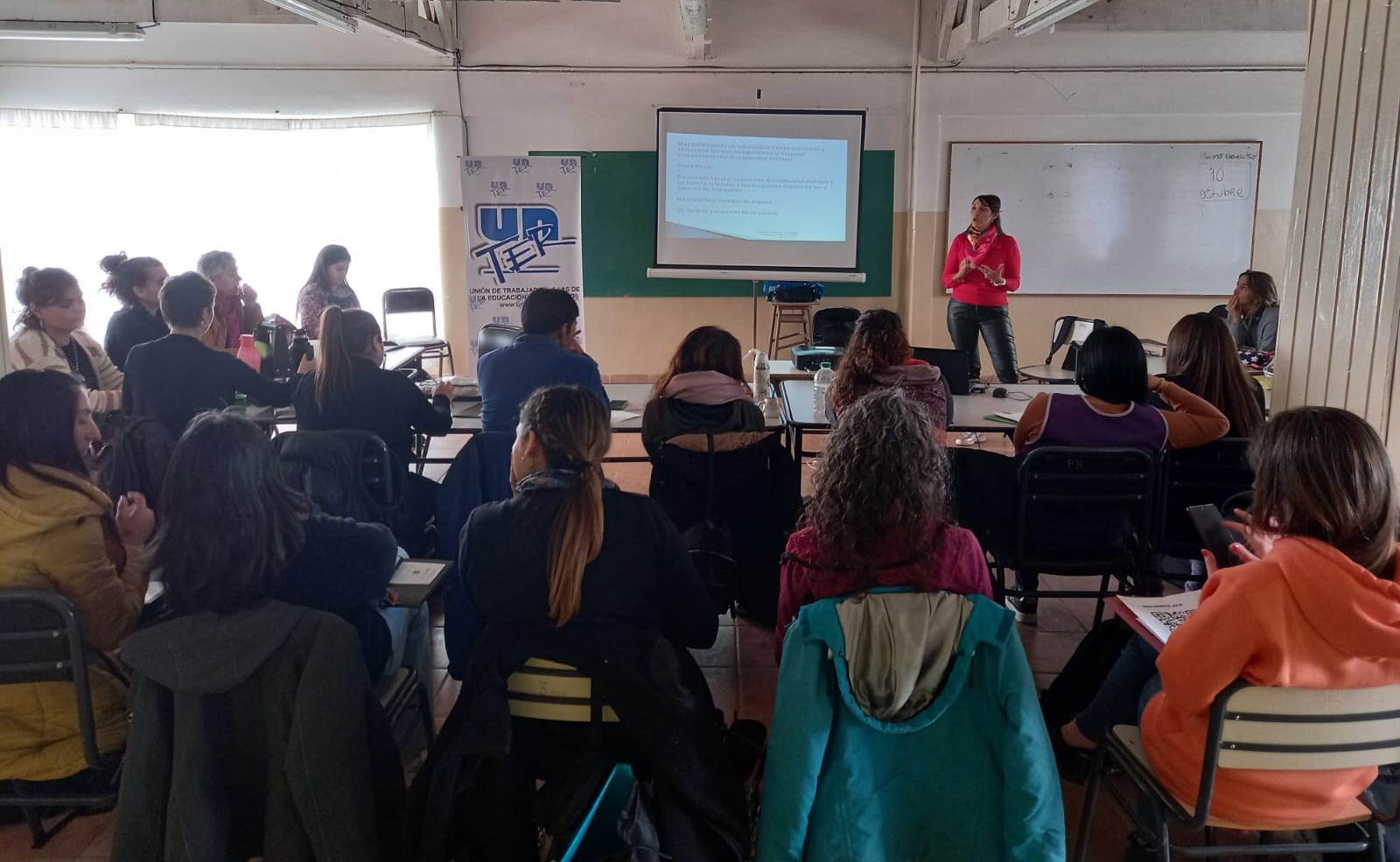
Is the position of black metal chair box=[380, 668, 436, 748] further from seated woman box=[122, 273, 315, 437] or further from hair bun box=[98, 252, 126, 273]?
hair bun box=[98, 252, 126, 273]

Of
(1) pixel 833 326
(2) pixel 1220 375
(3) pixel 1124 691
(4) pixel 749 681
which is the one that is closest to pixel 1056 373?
(1) pixel 833 326

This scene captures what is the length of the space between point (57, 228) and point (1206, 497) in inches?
324

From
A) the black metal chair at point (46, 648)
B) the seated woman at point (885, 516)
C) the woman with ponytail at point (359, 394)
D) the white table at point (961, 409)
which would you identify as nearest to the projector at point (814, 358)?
the white table at point (961, 409)

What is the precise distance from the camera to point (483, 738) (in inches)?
65.4

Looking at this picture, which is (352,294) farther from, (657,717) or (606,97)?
(657,717)

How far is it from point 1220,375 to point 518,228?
3.74m

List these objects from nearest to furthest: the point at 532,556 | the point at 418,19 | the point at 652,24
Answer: the point at 532,556
the point at 418,19
the point at 652,24

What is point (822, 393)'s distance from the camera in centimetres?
379

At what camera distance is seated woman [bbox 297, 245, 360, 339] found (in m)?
5.43

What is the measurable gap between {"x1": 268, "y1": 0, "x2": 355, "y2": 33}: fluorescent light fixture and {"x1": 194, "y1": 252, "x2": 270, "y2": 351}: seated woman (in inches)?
53.2

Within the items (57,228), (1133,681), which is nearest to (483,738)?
(1133,681)

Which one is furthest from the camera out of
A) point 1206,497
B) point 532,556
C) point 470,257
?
point 470,257

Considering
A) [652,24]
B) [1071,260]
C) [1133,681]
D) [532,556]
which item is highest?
[652,24]

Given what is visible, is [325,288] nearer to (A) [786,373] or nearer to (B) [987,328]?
(A) [786,373]
